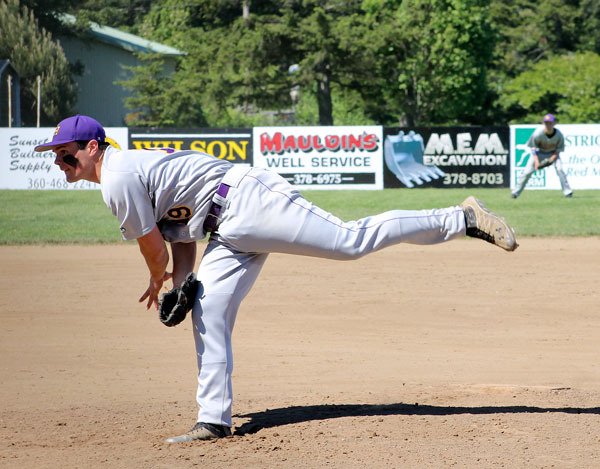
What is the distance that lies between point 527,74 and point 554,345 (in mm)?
36673

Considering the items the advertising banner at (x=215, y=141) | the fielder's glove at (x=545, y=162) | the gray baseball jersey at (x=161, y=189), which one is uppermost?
the gray baseball jersey at (x=161, y=189)

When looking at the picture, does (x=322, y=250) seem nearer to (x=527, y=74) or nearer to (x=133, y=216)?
(x=133, y=216)

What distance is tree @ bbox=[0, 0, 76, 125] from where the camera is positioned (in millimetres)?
42750

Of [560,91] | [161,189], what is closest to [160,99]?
[560,91]

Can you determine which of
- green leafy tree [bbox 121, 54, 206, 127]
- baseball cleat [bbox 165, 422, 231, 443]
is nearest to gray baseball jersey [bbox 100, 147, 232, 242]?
baseball cleat [bbox 165, 422, 231, 443]

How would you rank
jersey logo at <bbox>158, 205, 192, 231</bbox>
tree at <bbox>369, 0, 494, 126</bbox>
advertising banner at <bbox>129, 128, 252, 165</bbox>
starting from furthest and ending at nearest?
tree at <bbox>369, 0, 494, 126</bbox> < advertising banner at <bbox>129, 128, 252, 165</bbox> < jersey logo at <bbox>158, 205, 192, 231</bbox>

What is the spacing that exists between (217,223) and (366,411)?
154cm

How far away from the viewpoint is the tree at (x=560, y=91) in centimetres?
3978

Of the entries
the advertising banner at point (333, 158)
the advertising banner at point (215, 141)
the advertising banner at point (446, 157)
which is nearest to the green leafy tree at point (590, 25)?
the advertising banner at point (446, 157)

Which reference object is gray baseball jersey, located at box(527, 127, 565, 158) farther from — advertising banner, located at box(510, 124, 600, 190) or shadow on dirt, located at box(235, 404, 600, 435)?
A: shadow on dirt, located at box(235, 404, 600, 435)

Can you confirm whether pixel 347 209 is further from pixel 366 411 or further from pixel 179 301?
pixel 179 301

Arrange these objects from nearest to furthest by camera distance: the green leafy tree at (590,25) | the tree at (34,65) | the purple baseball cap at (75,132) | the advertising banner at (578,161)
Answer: the purple baseball cap at (75,132) → the advertising banner at (578,161) → the tree at (34,65) → the green leafy tree at (590,25)

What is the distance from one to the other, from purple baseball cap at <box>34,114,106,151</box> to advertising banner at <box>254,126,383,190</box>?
63.5 feet

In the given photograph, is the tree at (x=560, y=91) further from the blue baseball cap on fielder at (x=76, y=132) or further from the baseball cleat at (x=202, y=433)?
the blue baseball cap on fielder at (x=76, y=132)
